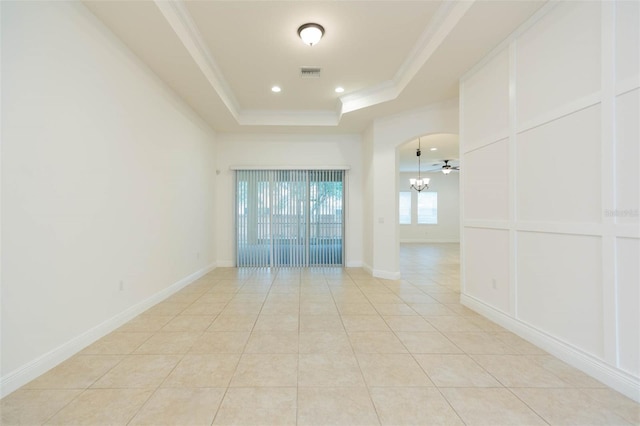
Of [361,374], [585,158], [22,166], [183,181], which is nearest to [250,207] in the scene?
[183,181]

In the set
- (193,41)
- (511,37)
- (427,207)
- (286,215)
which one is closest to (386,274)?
(286,215)

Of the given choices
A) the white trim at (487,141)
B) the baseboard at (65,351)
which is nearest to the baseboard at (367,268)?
the white trim at (487,141)

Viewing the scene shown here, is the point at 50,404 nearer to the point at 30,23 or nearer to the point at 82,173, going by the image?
the point at 82,173

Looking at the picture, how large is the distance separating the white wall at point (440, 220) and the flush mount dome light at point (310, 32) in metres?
9.97

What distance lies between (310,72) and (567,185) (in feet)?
11.6

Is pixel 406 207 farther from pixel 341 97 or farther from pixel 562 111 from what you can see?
pixel 562 111

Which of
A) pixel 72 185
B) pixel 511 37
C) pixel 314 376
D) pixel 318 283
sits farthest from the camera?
pixel 318 283

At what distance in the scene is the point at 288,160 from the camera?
6559mm

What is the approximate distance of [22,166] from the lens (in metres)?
2.05

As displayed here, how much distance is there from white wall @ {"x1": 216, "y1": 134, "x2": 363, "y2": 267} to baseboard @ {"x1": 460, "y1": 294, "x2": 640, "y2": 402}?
3.67 metres

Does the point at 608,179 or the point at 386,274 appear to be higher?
the point at 608,179

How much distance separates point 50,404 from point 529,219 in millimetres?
4131

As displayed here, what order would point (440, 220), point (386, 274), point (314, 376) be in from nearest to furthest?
point (314, 376) < point (386, 274) < point (440, 220)

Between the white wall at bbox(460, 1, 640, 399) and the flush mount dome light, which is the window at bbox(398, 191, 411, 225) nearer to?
the white wall at bbox(460, 1, 640, 399)
